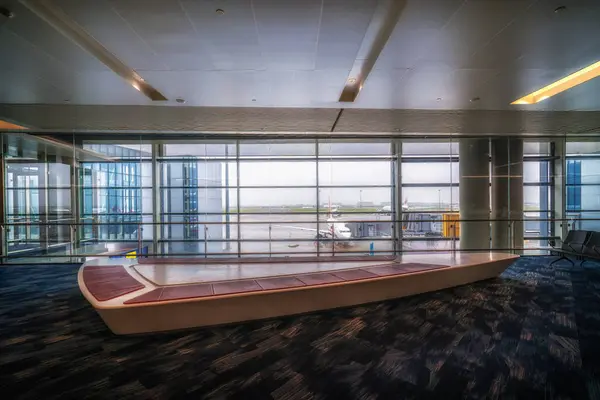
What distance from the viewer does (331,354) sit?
2.68 m

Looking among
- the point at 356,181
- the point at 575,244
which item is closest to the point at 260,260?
the point at 356,181

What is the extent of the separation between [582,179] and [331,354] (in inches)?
410

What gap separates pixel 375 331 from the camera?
3.14 meters

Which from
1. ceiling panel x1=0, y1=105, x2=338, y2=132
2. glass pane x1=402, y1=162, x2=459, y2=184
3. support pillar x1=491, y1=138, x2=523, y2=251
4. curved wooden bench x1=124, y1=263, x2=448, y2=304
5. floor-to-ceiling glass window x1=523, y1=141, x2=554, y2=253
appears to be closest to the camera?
curved wooden bench x1=124, y1=263, x2=448, y2=304

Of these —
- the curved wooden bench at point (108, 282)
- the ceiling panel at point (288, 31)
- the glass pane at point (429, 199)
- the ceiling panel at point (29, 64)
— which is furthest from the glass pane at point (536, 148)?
the ceiling panel at point (29, 64)

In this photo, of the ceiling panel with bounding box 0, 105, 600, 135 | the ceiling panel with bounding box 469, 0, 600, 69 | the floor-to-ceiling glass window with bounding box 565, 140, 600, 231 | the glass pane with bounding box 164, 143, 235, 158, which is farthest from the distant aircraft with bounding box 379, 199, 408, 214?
the ceiling panel with bounding box 469, 0, 600, 69

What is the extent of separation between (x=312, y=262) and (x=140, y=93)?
12.0 ft

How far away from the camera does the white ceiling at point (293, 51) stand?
2488mm

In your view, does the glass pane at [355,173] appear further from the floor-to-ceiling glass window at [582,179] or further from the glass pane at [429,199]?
the floor-to-ceiling glass window at [582,179]

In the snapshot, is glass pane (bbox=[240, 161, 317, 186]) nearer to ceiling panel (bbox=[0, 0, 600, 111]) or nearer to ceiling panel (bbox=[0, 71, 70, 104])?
ceiling panel (bbox=[0, 0, 600, 111])

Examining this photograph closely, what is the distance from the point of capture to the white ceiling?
8.16 ft

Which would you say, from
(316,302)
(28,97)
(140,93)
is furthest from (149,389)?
(28,97)

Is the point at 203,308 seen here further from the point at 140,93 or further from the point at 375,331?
the point at 140,93

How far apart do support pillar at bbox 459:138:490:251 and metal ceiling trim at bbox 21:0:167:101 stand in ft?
26.8
